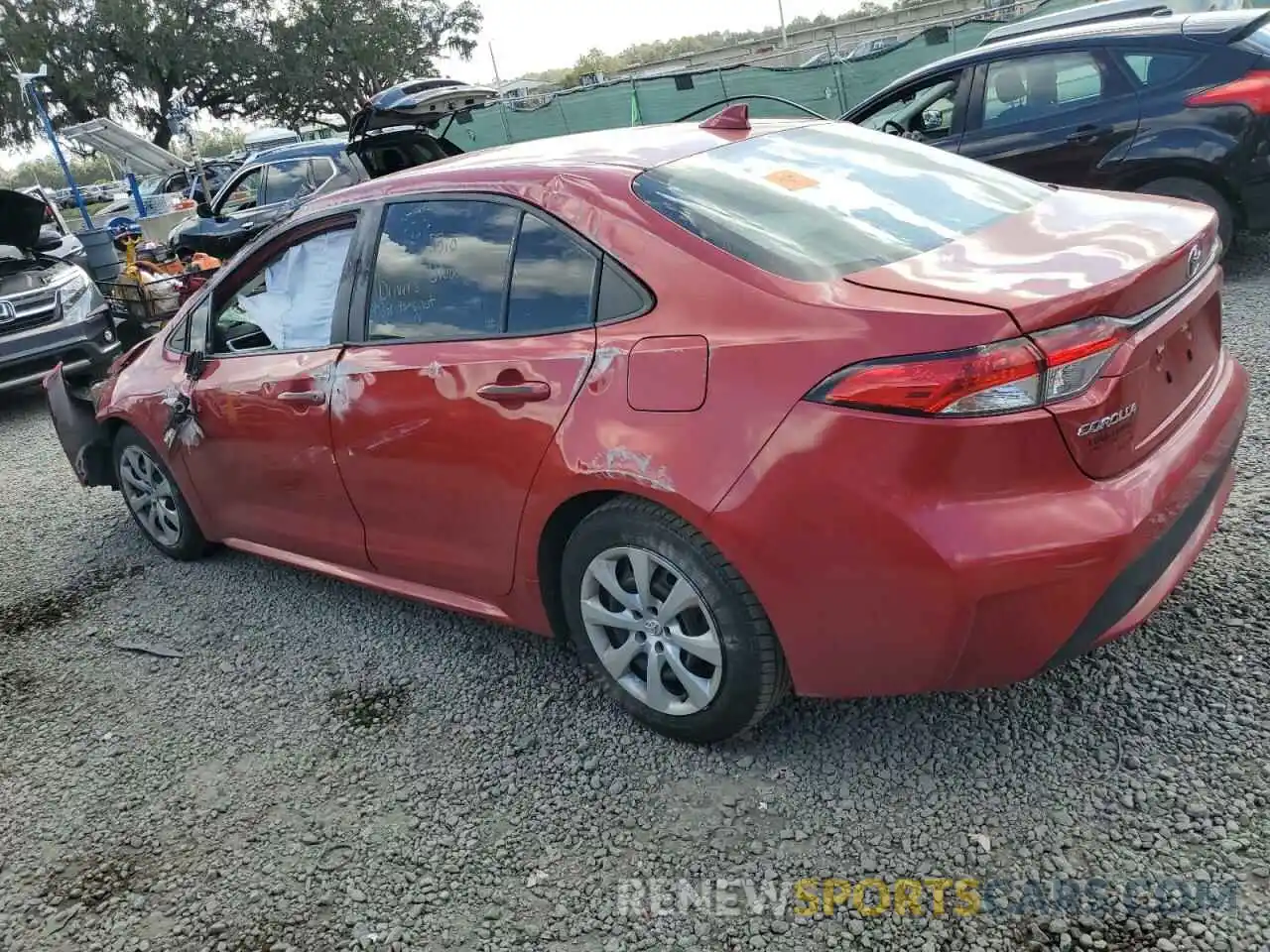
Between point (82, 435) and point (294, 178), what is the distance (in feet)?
28.7

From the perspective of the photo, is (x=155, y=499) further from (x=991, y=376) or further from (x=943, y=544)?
(x=991, y=376)

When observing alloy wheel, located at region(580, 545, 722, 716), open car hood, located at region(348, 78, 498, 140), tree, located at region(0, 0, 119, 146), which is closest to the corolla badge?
alloy wheel, located at region(580, 545, 722, 716)

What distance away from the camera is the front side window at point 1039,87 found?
19.2 feet

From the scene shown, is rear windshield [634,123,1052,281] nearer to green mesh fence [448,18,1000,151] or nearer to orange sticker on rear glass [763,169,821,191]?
orange sticker on rear glass [763,169,821,191]

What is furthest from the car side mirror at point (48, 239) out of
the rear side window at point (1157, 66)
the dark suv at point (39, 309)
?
the rear side window at point (1157, 66)

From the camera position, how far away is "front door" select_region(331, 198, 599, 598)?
261 centimetres

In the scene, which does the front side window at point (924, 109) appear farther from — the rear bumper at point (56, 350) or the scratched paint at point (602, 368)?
the rear bumper at point (56, 350)

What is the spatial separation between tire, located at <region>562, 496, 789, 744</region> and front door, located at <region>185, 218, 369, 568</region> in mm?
1058

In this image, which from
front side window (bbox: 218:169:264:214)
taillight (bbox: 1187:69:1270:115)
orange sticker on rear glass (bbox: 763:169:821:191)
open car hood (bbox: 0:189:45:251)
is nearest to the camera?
orange sticker on rear glass (bbox: 763:169:821:191)

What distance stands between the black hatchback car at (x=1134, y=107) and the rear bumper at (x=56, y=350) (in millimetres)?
6778

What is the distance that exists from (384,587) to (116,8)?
37714 millimetres

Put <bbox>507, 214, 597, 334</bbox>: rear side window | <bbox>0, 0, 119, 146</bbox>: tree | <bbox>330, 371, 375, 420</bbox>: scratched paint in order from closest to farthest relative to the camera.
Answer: <bbox>507, 214, 597, 334</bbox>: rear side window → <bbox>330, 371, 375, 420</bbox>: scratched paint → <bbox>0, 0, 119, 146</bbox>: tree

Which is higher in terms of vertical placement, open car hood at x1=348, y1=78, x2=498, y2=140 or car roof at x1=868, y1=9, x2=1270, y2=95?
open car hood at x1=348, y1=78, x2=498, y2=140

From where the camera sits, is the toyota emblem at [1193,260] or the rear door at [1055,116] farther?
the rear door at [1055,116]
